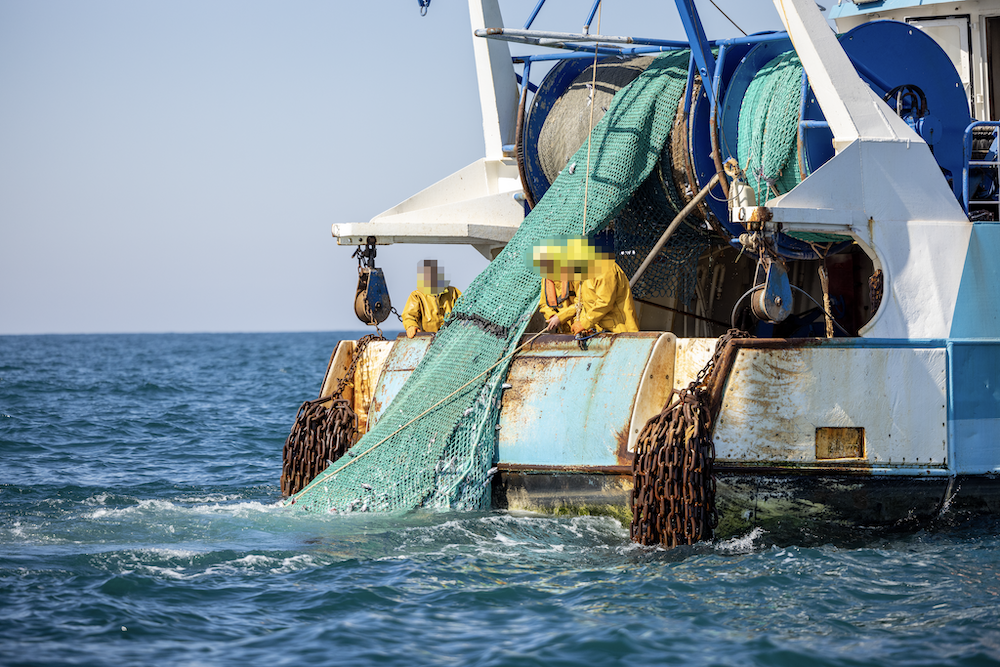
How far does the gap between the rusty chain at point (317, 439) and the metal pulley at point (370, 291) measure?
88cm

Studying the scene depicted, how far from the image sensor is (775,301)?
25.7 feet

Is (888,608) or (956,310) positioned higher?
(956,310)

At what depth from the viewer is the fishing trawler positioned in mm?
7859

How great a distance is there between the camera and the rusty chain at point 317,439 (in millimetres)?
10000

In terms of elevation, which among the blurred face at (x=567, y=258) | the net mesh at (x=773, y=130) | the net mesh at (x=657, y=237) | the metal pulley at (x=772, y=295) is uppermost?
the net mesh at (x=773, y=130)

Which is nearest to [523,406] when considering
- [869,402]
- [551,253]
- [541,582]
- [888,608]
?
[551,253]

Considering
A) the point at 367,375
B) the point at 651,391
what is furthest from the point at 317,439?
the point at 651,391

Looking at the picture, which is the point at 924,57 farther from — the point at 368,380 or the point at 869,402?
the point at 368,380

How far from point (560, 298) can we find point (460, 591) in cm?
315

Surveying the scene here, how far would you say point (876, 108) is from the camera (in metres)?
8.13

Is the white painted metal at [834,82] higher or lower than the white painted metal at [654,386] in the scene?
higher

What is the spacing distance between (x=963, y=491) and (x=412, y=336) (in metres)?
4.95

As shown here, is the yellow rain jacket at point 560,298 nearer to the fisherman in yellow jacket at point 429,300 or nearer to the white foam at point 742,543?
the fisherman in yellow jacket at point 429,300

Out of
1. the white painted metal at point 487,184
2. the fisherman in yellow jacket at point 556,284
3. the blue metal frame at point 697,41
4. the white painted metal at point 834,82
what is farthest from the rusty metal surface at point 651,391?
the white painted metal at point 487,184
